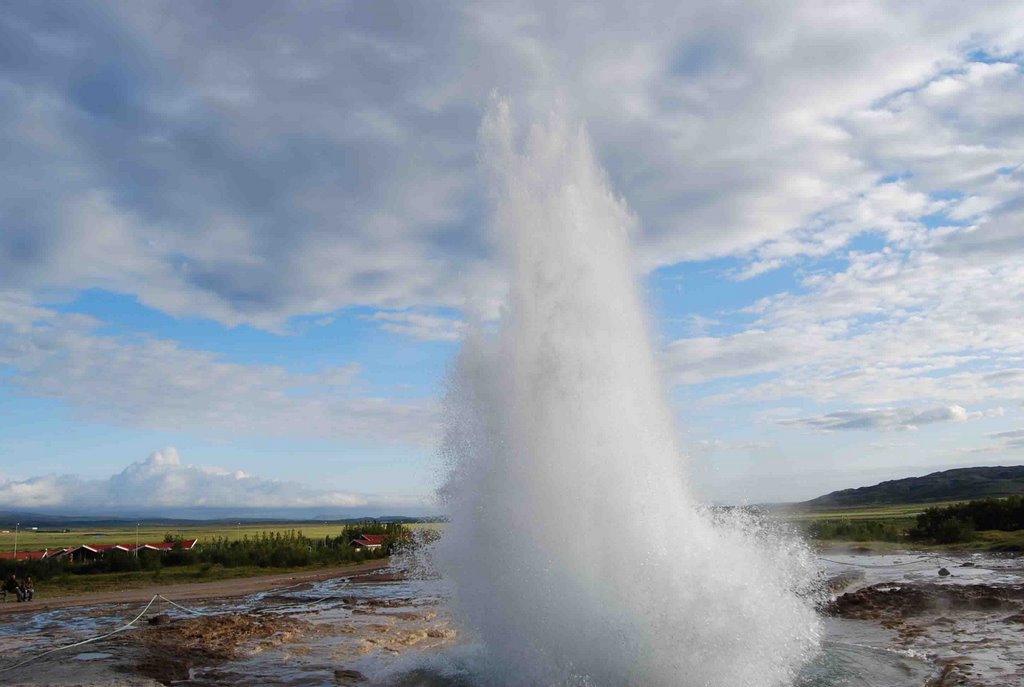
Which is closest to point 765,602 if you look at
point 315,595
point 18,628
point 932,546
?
point 18,628

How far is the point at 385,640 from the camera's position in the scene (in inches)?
669

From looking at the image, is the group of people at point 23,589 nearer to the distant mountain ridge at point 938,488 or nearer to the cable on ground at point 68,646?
the cable on ground at point 68,646

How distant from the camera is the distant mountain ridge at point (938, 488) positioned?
135 m

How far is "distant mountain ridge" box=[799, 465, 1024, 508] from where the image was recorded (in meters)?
135

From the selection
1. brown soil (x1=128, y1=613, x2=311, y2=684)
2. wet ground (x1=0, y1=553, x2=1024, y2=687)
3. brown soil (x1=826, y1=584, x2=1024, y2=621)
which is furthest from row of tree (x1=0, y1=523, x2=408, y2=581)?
brown soil (x1=826, y1=584, x2=1024, y2=621)

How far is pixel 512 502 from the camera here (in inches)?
442

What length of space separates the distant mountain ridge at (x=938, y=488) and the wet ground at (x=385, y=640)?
122 meters

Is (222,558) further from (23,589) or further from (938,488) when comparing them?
(938,488)

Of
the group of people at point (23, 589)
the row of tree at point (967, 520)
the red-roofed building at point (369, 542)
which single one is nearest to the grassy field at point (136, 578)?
the group of people at point (23, 589)

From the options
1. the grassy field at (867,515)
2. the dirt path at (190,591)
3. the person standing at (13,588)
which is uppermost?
the person standing at (13,588)

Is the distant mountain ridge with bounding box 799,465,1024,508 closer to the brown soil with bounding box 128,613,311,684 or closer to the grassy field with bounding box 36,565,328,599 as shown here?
the grassy field with bounding box 36,565,328,599

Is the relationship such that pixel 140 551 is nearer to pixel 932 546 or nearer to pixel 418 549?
pixel 418 549

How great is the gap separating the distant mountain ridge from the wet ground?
4823 inches

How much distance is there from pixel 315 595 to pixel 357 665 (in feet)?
49.1
